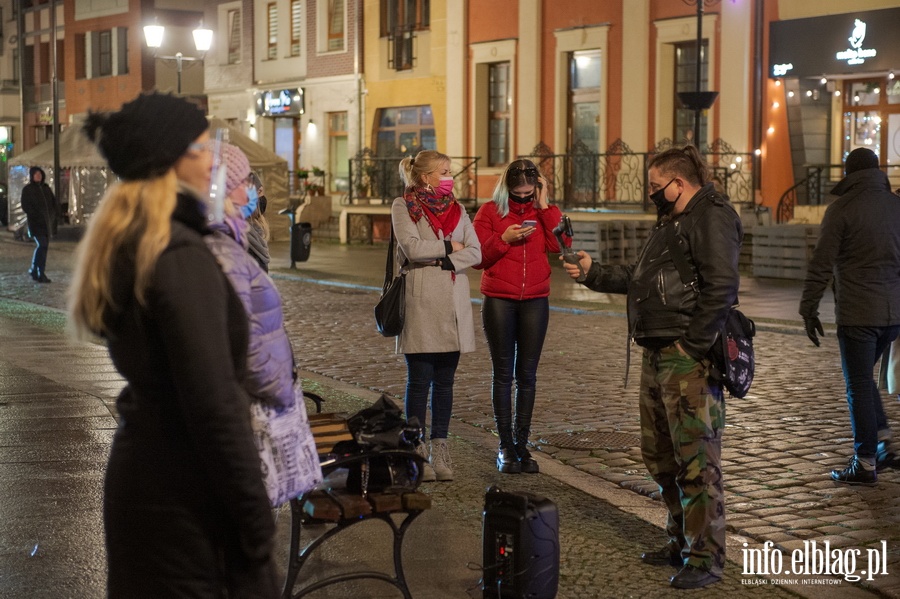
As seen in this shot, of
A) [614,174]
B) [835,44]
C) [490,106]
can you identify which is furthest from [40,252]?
[835,44]

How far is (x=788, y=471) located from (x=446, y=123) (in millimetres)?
26412

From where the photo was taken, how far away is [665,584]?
5527mm

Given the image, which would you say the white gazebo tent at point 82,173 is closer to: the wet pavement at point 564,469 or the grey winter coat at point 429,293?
the wet pavement at point 564,469

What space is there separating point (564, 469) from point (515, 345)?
0.83 metres

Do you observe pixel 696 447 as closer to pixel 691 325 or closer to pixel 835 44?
pixel 691 325

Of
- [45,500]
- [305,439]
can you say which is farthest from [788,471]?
[305,439]

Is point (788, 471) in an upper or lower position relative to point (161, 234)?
lower

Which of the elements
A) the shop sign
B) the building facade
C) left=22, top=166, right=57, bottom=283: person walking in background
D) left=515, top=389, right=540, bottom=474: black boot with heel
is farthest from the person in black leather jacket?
the building facade

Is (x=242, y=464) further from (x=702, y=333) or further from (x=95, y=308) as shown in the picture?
(x=702, y=333)

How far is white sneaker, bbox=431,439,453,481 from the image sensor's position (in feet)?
24.2

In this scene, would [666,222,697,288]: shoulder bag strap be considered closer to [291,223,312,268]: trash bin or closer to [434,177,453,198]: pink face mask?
[434,177,453,198]: pink face mask

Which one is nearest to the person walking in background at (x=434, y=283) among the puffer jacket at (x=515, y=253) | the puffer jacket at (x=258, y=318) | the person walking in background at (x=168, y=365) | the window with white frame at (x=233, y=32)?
the puffer jacket at (x=515, y=253)

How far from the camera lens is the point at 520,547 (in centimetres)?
516

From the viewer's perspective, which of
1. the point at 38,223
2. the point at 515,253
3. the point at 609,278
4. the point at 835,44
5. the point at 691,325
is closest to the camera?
the point at 691,325
